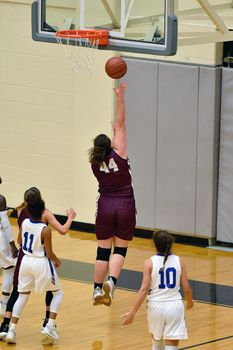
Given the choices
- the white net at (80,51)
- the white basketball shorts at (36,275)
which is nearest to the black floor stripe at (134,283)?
the white net at (80,51)

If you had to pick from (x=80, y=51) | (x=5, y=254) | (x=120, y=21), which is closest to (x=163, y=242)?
(x=5, y=254)

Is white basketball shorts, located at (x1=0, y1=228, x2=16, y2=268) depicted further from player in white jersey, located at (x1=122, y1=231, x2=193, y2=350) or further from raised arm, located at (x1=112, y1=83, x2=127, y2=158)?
player in white jersey, located at (x1=122, y1=231, x2=193, y2=350)

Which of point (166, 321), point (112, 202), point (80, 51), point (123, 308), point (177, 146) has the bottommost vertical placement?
point (123, 308)

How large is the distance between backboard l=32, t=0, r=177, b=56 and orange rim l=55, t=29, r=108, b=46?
0.08 metres

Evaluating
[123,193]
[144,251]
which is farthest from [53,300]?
[144,251]

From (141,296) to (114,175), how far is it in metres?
2.15

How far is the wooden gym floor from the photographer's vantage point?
10.2 m

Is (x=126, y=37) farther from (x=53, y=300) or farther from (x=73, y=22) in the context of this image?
(x=53, y=300)

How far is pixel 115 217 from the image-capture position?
417 inches

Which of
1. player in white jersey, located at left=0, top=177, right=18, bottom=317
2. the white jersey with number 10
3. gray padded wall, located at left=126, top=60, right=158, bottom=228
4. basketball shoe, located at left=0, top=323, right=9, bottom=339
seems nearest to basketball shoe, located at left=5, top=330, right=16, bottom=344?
basketball shoe, located at left=0, top=323, right=9, bottom=339

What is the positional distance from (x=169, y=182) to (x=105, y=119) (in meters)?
1.36

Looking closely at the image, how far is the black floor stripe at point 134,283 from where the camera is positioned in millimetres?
12086

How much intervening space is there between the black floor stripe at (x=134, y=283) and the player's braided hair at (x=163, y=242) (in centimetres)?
314

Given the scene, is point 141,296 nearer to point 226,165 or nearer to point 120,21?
point 120,21
